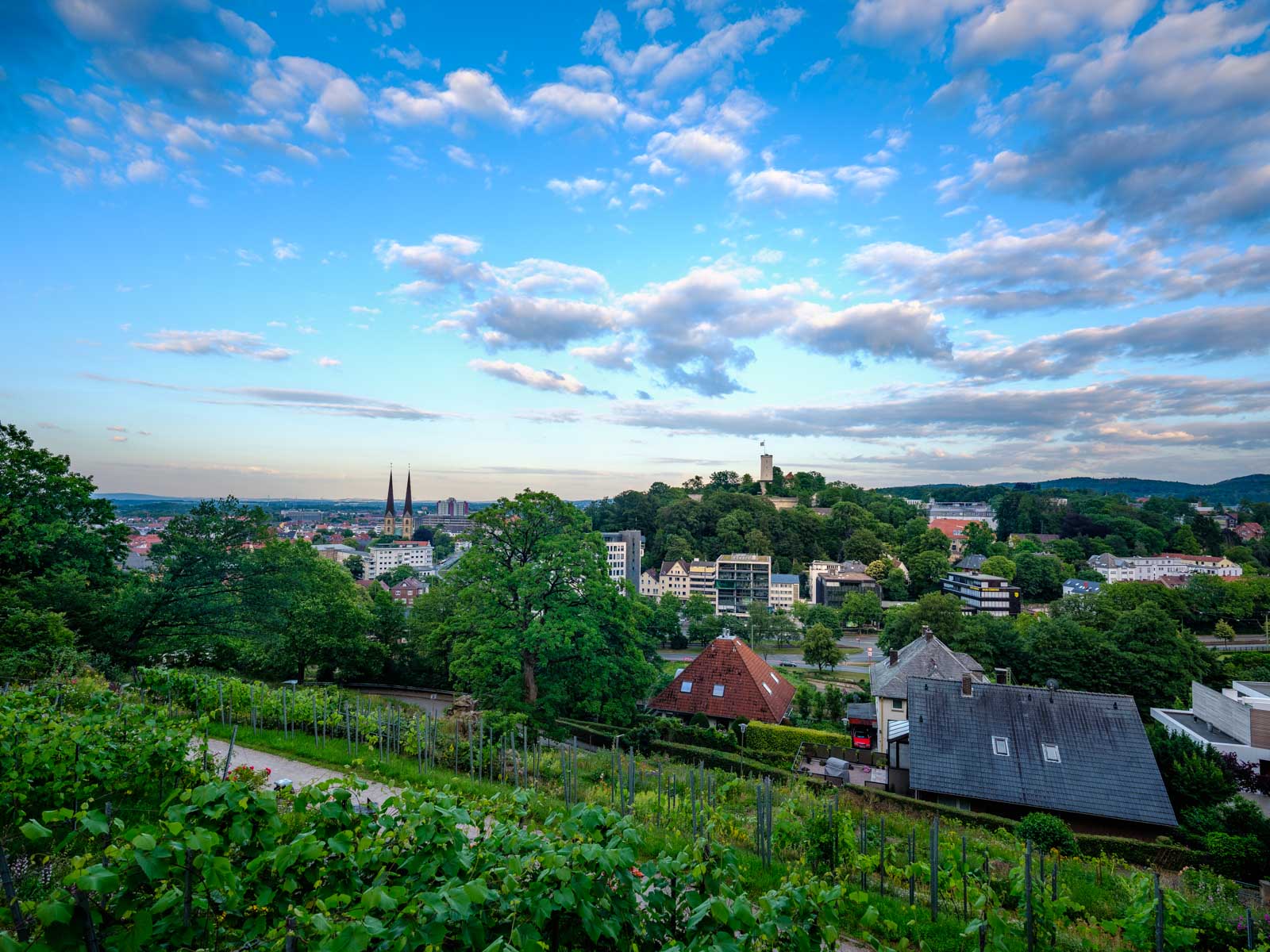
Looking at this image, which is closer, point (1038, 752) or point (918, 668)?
point (1038, 752)

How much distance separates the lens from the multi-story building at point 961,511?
126438 mm

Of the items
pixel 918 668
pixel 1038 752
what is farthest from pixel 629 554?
pixel 1038 752

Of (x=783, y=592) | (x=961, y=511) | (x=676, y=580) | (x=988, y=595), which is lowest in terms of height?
(x=783, y=592)

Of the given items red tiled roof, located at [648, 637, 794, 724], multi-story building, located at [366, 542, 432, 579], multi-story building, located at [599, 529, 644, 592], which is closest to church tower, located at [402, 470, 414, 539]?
multi-story building, located at [366, 542, 432, 579]

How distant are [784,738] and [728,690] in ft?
10.4

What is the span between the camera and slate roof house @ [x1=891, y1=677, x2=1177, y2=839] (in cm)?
1405

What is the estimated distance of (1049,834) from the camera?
1120 centimetres

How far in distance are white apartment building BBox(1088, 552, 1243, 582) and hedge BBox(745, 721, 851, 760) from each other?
237 ft

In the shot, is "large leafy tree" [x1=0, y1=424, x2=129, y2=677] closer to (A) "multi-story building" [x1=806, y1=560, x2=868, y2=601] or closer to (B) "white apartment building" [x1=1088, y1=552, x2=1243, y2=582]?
(A) "multi-story building" [x1=806, y1=560, x2=868, y2=601]

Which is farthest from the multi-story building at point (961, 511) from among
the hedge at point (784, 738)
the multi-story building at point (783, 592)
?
the hedge at point (784, 738)

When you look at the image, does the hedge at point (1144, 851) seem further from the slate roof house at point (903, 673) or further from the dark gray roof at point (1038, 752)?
the slate roof house at point (903, 673)

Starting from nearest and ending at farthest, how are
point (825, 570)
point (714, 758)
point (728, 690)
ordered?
point (714, 758) → point (728, 690) → point (825, 570)

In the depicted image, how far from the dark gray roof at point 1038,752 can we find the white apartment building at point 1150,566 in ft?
235

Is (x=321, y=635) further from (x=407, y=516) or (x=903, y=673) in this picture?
(x=407, y=516)
